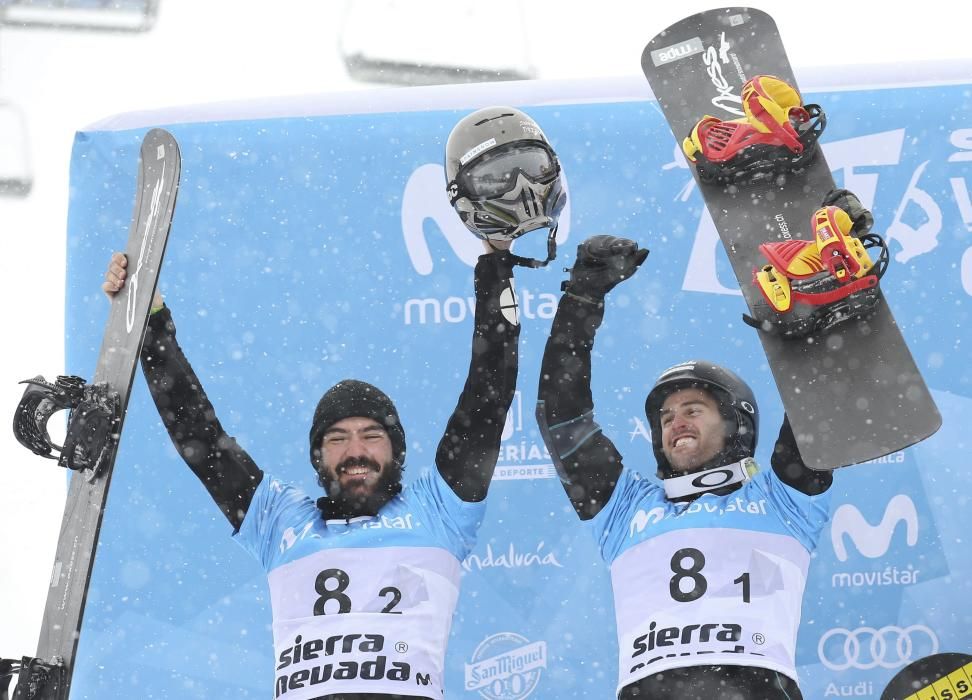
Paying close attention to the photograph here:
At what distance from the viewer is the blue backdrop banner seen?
371 cm

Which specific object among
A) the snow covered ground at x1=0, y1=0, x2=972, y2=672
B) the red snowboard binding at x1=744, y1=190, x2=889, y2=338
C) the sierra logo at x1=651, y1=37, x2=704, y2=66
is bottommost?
the red snowboard binding at x1=744, y1=190, x2=889, y2=338

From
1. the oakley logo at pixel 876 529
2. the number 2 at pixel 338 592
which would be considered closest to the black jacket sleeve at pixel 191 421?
the number 2 at pixel 338 592

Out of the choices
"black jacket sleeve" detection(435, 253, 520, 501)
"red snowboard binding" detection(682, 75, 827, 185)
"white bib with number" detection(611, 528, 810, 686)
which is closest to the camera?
"white bib with number" detection(611, 528, 810, 686)

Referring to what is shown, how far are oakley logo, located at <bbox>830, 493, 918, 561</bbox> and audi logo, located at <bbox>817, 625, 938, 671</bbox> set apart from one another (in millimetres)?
262

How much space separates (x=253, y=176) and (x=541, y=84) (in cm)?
107

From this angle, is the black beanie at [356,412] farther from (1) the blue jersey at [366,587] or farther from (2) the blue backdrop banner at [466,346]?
(2) the blue backdrop banner at [466,346]

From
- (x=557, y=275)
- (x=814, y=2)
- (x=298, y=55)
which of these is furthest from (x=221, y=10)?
(x=557, y=275)

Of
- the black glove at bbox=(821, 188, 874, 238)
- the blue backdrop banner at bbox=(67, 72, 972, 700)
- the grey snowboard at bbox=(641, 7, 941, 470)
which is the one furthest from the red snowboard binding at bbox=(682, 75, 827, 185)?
the blue backdrop banner at bbox=(67, 72, 972, 700)

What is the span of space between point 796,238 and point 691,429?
0.70 meters

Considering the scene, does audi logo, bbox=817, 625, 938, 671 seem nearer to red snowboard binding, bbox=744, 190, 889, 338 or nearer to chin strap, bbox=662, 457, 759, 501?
chin strap, bbox=662, 457, 759, 501

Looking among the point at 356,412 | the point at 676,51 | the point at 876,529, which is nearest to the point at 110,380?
the point at 356,412

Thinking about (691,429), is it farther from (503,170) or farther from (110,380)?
(110,380)

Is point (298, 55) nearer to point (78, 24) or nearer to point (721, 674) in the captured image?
point (78, 24)

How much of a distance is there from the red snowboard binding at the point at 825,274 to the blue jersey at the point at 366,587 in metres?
1.03
